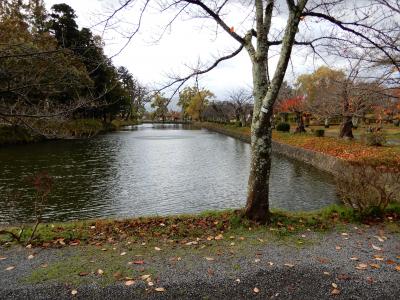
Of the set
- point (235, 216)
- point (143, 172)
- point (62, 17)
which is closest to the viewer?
point (235, 216)

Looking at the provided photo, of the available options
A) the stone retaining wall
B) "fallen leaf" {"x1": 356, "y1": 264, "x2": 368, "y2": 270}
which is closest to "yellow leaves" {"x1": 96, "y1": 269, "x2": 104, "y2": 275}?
"fallen leaf" {"x1": 356, "y1": 264, "x2": 368, "y2": 270}

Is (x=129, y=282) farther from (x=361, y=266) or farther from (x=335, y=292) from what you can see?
(x=361, y=266)

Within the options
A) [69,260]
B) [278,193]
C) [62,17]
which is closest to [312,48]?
[69,260]

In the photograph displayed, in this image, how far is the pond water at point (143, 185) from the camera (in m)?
12.1

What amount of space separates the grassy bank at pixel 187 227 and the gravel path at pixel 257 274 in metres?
0.60

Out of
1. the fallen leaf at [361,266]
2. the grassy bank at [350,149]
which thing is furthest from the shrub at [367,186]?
the grassy bank at [350,149]

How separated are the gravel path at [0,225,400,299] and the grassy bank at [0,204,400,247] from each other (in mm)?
601

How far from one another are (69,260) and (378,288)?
177 inches

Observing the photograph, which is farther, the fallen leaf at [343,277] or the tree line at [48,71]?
the tree line at [48,71]

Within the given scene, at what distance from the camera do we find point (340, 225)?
23.1ft

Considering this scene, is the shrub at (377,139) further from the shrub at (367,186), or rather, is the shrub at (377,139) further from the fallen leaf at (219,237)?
the fallen leaf at (219,237)

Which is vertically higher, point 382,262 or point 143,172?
point 382,262

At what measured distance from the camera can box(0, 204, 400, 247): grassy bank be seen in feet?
21.2

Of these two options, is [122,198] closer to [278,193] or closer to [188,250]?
[278,193]
